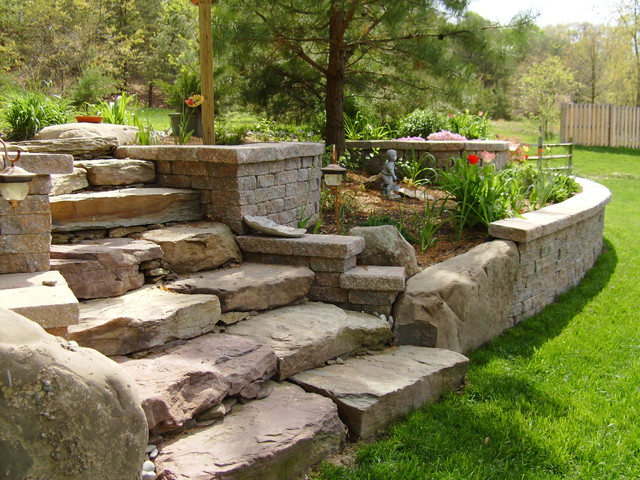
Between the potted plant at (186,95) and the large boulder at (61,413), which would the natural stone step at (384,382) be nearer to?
the large boulder at (61,413)

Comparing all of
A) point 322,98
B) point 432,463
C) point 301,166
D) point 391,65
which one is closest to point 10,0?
point 322,98

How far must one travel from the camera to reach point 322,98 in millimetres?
7551

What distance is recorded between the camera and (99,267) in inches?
135

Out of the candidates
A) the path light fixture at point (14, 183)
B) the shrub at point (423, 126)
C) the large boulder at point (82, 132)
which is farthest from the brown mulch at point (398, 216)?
the path light fixture at point (14, 183)

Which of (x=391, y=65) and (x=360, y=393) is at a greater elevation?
(x=391, y=65)

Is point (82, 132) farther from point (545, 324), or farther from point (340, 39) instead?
point (545, 324)

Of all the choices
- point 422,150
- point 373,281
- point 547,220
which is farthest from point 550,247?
point 422,150

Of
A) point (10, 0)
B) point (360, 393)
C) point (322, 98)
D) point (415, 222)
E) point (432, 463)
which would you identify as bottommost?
point (432, 463)

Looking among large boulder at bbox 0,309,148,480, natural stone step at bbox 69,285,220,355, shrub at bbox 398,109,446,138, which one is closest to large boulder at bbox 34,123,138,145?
natural stone step at bbox 69,285,220,355

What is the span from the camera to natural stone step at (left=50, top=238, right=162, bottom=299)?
132 inches

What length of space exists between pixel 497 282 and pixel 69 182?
3.15m

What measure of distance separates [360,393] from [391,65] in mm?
4831

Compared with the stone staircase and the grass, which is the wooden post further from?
the grass

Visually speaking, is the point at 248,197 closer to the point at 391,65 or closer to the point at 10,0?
the point at 391,65
